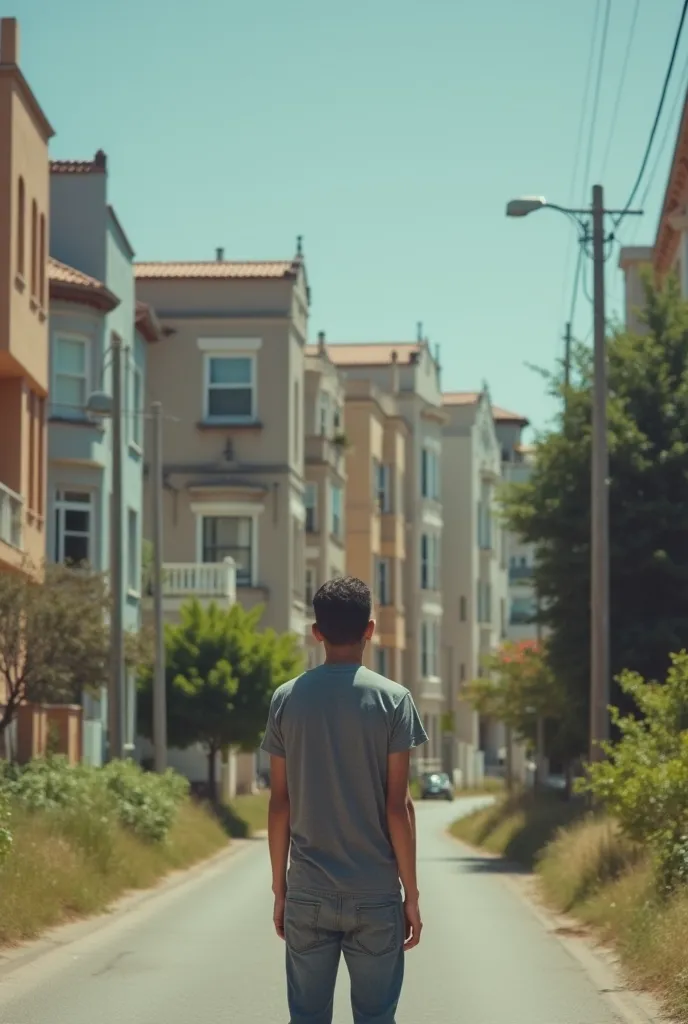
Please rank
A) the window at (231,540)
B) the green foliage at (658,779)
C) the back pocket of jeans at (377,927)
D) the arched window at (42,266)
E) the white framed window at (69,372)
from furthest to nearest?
the window at (231,540) → the white framed window at (69,372) → the arched window at (42,266) → the green foliage at (658,779) → the back pocket of jeans at (377,927)

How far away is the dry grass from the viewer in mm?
18203

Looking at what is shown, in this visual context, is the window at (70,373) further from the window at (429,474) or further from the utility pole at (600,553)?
the window at (429,474)

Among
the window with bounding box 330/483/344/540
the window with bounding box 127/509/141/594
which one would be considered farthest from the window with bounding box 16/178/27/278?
the window with bounding box 330/483/344/540

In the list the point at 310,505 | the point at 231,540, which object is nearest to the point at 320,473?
the point at 310,505

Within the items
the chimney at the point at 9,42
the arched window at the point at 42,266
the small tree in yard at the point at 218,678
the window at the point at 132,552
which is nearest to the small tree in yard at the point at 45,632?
the arched window at the point at 42,266

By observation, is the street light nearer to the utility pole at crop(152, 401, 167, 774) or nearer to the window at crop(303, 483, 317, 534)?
the utility pole at crop(152, 401, 167, 774)

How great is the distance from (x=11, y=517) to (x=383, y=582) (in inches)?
1975

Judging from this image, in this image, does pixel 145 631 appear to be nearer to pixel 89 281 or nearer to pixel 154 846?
pixel 154 846

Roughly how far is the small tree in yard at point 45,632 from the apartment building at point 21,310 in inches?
56.3

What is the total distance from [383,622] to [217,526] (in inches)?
883

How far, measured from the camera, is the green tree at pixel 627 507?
104 feet

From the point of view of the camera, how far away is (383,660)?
7975cm

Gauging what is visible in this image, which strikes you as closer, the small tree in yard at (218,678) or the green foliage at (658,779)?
the green foliage at (658,779)

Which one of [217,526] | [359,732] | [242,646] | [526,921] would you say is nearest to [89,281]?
[242,646]
